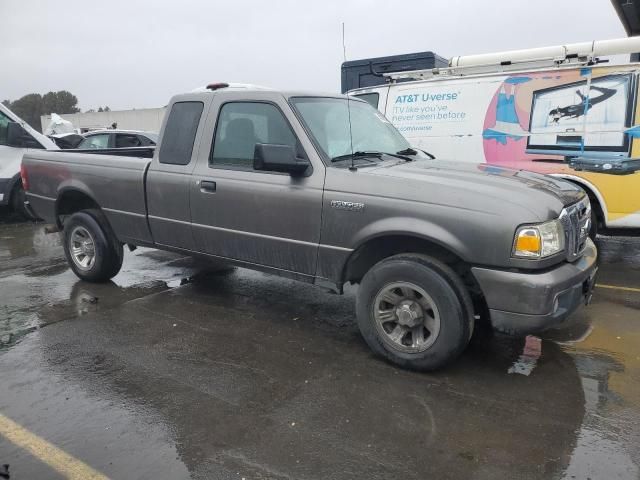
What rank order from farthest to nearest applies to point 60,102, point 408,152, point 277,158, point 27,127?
point 60,102 → point 27,127 → point 408,152 → point 277,158

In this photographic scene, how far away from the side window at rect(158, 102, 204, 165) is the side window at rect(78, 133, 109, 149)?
718cm

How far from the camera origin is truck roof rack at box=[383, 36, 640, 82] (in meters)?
6.03

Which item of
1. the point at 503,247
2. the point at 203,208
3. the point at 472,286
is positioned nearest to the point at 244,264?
the point at 203,208

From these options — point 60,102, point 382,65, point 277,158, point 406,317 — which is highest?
point 60,102

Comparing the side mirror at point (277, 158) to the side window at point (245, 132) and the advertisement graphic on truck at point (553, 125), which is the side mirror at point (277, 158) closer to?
the side window at point (245, 132)

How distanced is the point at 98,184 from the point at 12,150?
5779 mm

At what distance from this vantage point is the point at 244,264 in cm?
452

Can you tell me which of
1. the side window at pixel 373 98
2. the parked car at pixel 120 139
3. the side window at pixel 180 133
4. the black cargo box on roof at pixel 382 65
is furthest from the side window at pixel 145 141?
the side window at pixel 180 133

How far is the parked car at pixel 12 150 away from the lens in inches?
383

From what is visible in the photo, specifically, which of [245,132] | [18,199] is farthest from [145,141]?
[245,132]

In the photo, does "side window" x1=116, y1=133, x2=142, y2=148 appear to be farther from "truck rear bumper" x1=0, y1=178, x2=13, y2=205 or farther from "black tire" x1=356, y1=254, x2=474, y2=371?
"black tire" x1=356, y1=254, x2=474, y2=371

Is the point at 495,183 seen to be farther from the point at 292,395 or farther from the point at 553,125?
the point at 553,125

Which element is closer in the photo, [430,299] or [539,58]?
[430,299]

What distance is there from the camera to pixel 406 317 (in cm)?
360
